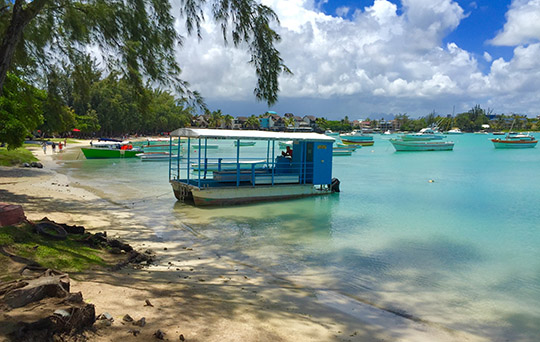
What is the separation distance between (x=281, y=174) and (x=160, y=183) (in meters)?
8.77

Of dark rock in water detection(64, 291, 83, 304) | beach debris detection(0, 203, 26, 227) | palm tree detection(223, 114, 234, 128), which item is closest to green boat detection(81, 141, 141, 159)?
beach debris detection(0, 203, 26, 227)

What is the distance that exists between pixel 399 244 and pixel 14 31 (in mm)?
10071

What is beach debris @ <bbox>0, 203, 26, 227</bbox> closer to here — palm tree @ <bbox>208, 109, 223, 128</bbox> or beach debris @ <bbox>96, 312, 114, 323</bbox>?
beach debris @ <bbox>96, 312, 114, 323</bbox>

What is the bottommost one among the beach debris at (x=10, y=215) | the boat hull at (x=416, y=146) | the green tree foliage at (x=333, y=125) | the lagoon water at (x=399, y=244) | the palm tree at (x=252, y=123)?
the lagoon water at (x=399, y=244)

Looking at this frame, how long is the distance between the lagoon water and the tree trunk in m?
5.68

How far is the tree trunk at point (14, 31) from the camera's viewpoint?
652cm

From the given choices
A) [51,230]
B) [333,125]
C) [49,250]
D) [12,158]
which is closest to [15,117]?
[51,230]

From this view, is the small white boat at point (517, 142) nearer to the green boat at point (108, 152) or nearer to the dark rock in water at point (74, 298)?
the green boat at point (108, 152)

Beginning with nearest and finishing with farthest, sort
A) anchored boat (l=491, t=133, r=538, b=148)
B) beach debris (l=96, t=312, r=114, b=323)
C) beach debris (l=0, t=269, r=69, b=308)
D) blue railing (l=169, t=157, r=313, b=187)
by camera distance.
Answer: beach debris (l=0, t=269, r=69, b=308), beach debris (l=96, t=312, r=114, b=323), blue railing (l=169, t=157, r=313, b=187), anchored boat (l=491, t=133, r=538, b=148)

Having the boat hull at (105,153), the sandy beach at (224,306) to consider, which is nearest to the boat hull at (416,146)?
the boat hull at (105,153)

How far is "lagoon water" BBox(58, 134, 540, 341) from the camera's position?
7.12 metres

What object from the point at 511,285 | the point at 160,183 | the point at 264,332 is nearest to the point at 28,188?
the point at 160,183

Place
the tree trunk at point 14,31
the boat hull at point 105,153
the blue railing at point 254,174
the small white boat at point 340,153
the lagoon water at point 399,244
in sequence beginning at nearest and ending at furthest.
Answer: the tree trunk at point 14,31, the lagoon water at point 399,244, the blue railing at point 254,174, the boat hull at point 105,153, the small white boat at point 340,153

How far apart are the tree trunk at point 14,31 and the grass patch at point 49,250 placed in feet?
7.92
